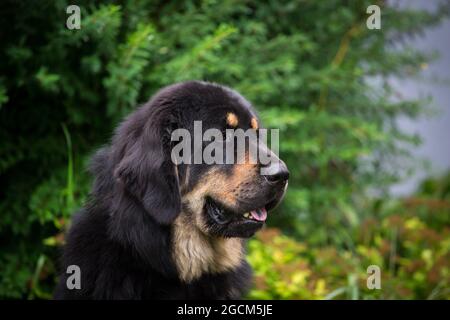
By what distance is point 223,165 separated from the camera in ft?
10.1

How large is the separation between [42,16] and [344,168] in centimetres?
341

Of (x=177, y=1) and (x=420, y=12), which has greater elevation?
(x=420, y=12)

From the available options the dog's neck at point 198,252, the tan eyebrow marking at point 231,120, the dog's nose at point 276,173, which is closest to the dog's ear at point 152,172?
the dog's neck at point 198,252

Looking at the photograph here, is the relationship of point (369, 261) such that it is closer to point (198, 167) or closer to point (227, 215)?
point (227, 215)

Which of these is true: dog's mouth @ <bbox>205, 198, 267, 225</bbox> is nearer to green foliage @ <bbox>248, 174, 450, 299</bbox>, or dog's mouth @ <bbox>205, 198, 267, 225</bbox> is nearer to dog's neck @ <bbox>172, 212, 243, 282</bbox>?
dog's neck @ <bbox>172, 212, 243, 282</bbox>

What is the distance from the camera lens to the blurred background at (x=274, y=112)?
13.1ft

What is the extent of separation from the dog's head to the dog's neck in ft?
0.21

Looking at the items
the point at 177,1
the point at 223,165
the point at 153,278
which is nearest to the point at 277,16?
the point at 177,1

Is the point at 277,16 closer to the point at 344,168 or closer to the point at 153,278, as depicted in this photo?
the point at 344,168

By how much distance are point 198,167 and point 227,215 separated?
31 centimetres

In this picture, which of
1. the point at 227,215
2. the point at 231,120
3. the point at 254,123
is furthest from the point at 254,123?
the point at 227,215

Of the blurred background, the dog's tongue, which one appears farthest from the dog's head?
the blurred background

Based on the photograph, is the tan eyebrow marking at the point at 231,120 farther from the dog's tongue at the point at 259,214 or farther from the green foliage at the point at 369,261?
the green foliage at the point at 369,261
